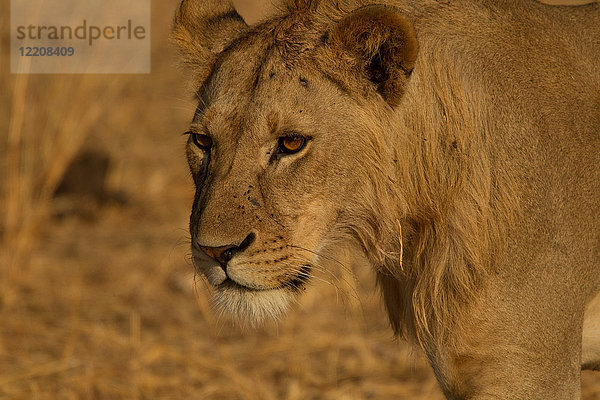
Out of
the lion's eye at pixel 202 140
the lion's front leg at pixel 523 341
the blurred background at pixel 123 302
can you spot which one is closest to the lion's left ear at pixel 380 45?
the lion's eye at pixel 202 140

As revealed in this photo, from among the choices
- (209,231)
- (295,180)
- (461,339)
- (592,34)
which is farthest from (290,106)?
(592,34)

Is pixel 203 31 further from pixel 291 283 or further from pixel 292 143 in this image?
pixel 291 283

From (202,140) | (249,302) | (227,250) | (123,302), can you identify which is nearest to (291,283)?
(249,302)

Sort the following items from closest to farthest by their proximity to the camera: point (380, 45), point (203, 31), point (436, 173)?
point (380, 45) < point (436, 173) < point (203, 31)

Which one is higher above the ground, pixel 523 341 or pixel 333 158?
pixel 333 158

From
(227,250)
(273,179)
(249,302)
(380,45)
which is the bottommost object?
(249,302)

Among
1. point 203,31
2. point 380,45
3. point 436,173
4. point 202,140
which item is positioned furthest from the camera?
point 203,31

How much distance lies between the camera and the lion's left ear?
8.46ft

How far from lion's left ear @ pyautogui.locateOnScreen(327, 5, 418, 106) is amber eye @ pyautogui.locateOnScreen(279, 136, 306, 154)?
11.8 inches

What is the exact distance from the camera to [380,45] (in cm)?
266

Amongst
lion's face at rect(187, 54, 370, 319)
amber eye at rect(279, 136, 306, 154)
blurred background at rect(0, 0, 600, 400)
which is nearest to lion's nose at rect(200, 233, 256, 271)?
lion's face at rect(187, 54, 370, 319)

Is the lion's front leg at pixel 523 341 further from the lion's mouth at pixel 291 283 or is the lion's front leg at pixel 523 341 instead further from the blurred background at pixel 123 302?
the blurred background at pixel 123 302

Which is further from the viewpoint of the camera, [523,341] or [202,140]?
[202,140]

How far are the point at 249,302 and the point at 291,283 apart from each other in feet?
0.59
